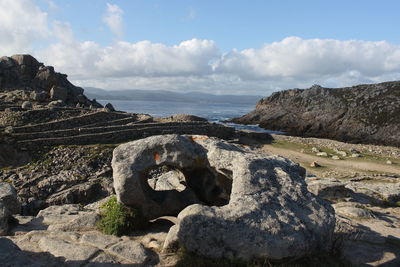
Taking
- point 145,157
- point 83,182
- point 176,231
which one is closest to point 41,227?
point 145,157

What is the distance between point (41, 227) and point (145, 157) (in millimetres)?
3994

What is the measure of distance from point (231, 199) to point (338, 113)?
66285 millimetres

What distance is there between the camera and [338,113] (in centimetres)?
6856

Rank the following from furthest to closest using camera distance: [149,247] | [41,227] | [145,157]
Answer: [41,227]
[145,157]
[149,247]

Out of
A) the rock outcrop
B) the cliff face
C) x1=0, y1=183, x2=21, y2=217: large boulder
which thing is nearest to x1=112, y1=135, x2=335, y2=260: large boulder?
x1=0, y1=183, x2=21, y2=217: large boulder

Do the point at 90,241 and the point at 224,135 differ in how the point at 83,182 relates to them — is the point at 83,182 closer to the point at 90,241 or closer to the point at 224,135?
the point at 90,241

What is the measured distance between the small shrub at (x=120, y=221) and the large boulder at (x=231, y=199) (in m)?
0.30

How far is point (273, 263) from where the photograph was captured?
723 cm

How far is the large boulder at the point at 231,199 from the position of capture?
724 cm

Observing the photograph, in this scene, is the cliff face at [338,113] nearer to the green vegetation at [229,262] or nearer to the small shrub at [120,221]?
the green vegetation at [229,262]

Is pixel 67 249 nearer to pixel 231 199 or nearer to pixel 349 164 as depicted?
pixel 231 199

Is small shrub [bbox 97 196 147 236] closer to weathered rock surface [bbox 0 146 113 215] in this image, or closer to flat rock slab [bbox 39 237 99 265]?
flat rock slab [bbox 39 237 99 265]

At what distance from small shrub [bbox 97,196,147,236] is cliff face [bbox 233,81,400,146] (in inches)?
2186

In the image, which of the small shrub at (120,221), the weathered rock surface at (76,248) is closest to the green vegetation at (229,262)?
the weathered rock surface at (76,248)
